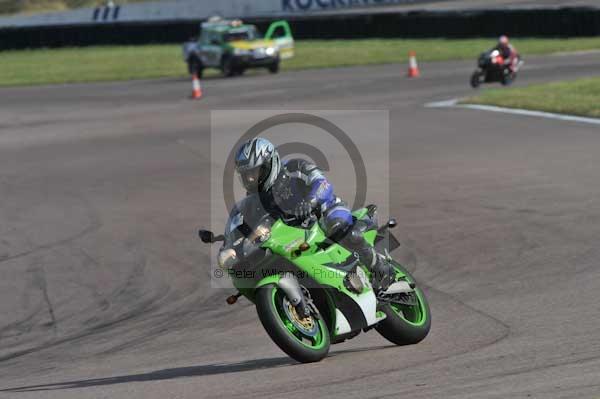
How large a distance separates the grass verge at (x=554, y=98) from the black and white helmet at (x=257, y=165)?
14588 millimetres

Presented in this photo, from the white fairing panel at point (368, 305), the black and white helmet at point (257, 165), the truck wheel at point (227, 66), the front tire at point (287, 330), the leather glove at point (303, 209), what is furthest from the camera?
the truck wheel at point (227, 66)

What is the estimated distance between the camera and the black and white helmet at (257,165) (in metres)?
6.72

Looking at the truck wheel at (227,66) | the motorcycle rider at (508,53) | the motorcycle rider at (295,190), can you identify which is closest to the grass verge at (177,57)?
the truck wheel at (227,66)

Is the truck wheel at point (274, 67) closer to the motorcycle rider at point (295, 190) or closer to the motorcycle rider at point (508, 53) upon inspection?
the motorcycle rider at point (508, 53)

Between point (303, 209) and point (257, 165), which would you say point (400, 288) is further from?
point (257, 165)

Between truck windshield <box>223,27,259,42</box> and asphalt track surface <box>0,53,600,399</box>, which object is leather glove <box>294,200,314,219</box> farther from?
truck windshield <box>223,27,259,42</box>

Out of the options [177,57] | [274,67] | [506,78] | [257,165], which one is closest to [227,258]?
[257,165]

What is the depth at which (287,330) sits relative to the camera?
21.3 ft

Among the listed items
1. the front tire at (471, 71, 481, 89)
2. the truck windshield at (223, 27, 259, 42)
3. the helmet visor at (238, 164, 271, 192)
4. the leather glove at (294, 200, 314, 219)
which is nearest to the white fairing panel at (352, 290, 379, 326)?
the leather glove at (294, 200, 314, 219)

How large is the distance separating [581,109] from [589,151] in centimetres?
494

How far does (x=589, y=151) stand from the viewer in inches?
643

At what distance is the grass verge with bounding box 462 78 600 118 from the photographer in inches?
842

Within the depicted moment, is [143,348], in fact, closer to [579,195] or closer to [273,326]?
[273,326]

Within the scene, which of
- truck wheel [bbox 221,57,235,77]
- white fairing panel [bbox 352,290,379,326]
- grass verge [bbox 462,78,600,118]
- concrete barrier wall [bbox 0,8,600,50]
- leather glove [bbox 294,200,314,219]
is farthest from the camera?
concrete barrier wall [bbox 0,8,600,50]
